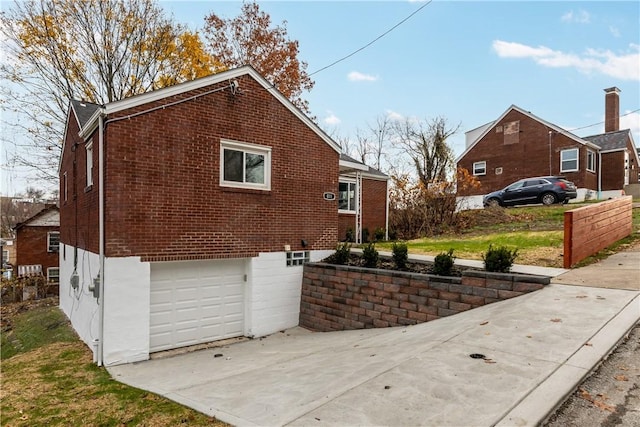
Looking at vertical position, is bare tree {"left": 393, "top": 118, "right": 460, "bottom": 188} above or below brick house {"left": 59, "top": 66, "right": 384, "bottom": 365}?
above

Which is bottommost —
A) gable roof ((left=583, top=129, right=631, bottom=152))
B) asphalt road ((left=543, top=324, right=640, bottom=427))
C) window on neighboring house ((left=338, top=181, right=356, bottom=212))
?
asphalt road ((left=543, top=324, right=640, bottom=427))

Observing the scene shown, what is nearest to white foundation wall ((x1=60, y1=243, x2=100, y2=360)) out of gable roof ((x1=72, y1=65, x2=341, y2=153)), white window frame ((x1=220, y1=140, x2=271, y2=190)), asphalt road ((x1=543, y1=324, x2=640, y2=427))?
gable roof ((x1=72, y1=65, x2=341, y2=153))

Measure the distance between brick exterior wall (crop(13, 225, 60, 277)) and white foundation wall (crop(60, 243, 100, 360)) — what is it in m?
17.7

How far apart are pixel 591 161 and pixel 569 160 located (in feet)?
6.04

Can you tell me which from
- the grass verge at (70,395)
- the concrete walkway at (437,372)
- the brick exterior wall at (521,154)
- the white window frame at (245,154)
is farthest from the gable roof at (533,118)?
the grass verge at (70,395)

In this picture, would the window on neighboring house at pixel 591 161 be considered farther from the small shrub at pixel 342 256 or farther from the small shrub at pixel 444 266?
the small shrub at pixel 444 266

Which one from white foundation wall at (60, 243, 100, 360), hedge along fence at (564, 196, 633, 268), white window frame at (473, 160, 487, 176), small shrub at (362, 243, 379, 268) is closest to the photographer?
hedge along fence at (564, 196, 633, 268)

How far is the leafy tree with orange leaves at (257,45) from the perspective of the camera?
879 inches

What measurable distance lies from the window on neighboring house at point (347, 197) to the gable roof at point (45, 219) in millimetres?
22969

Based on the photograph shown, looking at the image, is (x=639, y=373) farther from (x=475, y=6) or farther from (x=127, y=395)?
(x=475, y=6)

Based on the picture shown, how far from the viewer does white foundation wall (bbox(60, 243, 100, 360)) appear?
826 cm

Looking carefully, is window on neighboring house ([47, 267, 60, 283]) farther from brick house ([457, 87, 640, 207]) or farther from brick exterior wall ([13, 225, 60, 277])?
brick house ([457, 87, 640, 207])

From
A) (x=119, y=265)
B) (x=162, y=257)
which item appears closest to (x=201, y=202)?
(x=162, y=257)

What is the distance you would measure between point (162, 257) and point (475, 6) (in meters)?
9.97
